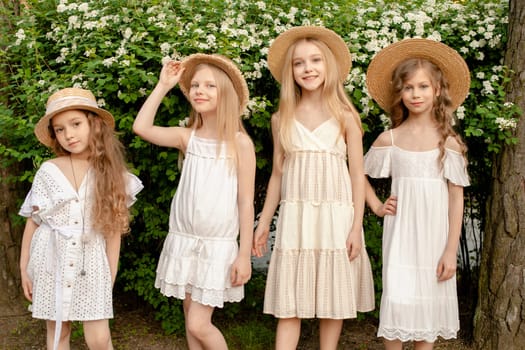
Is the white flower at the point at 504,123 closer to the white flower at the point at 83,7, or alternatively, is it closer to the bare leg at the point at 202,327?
the bare leg at the point at 202,327

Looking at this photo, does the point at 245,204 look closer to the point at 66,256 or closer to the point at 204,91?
the point at 204,91

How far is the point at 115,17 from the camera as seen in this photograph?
372cm

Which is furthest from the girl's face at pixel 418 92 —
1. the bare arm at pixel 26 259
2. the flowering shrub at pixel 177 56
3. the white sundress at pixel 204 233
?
the bare arm at pixel 26 259

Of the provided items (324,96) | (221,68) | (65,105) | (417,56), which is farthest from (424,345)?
(65,105)

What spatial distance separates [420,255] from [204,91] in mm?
1437

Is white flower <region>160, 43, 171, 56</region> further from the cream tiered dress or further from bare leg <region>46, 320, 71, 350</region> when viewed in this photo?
bare leg <region>46, 320, 71, 350</region>

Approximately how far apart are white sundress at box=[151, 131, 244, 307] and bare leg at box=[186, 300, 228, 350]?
8cm

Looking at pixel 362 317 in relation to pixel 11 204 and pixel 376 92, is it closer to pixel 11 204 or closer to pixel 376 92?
pixel 376 92

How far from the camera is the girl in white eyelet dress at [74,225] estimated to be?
312 cm

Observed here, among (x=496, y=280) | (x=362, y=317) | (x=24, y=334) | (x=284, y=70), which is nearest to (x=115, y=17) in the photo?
(x=284, y=70)

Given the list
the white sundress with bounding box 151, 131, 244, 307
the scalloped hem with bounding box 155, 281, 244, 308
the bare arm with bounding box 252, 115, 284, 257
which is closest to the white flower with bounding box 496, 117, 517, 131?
the bare arm with bounding box 252, 115, 284, 257

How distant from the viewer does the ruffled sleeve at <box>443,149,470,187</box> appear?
3.24m

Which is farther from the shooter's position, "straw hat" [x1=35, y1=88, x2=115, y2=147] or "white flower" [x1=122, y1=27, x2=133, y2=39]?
"white flower" [x1=122, y1=27, x2=133, y2=39]

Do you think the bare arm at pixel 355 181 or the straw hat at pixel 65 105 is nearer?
the straw hat at pixel 65 105
